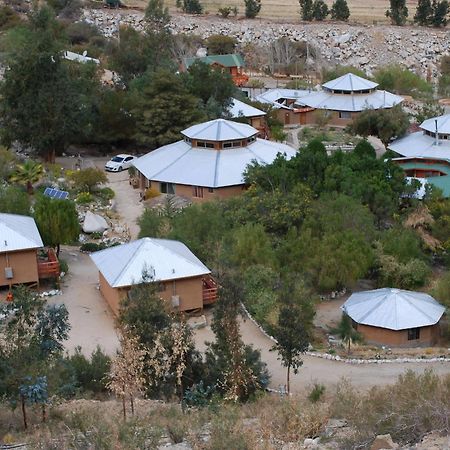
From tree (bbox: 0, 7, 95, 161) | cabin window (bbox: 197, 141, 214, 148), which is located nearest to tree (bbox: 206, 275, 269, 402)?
cabin window (bbox: 197, 141, 214, 148)

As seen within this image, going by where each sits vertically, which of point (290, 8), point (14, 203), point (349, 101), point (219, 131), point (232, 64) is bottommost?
point (349, 101)

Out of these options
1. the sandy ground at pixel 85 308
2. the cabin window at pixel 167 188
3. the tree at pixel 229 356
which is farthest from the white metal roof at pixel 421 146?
the tree at pixel 229 356

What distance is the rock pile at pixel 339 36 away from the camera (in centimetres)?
8812

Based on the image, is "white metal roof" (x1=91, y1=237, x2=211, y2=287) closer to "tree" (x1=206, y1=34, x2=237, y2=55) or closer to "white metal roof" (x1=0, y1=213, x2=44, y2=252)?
"white metal roof" (x1=0, y1=213, x2=44, y2=252)

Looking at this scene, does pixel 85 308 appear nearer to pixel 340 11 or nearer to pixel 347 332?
pixel 347 332

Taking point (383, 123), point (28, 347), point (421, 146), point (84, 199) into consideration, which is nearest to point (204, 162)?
point (84, 199)

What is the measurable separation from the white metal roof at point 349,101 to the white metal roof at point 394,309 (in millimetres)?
30497

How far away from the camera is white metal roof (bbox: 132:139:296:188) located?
38.9m

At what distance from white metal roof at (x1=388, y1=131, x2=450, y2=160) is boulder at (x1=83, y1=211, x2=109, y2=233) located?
16.4m

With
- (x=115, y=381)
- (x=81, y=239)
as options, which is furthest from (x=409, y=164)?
(x=115, y=381)

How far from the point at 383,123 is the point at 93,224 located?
18951 mm

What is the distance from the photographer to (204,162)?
40.1m

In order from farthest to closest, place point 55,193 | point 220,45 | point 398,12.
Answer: point 398,12 → point 220,45 → point 55,193

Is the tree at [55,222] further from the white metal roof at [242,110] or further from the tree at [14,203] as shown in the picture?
the white metal roof at [242,110]
